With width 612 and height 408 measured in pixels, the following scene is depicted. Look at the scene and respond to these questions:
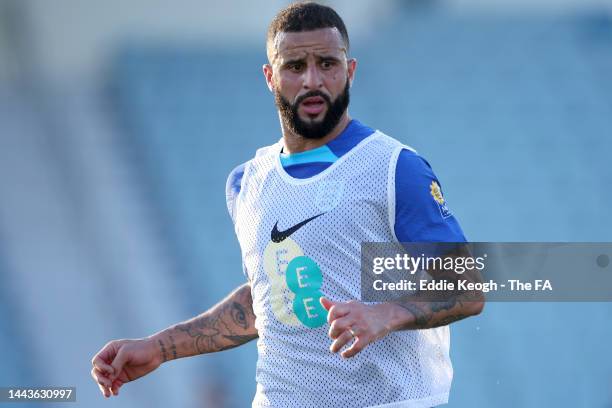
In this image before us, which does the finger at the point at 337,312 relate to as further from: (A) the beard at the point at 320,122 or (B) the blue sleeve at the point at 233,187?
(B) the blue sleeve at the point at 233,187

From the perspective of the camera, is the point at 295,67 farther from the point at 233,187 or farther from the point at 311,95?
the point at 233,187

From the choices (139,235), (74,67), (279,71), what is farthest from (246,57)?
(279,71)

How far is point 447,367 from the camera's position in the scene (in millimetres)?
3705

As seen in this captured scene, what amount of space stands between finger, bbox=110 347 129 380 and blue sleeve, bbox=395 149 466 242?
1.08m


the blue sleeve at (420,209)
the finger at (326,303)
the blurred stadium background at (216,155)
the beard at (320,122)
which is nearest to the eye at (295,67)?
the beard at (320,122)

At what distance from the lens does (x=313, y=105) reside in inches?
150

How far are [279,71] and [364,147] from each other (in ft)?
1.43

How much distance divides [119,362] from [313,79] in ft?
3.76

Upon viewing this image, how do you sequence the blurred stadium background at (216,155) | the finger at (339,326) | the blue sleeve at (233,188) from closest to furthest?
the finger at (339,326) < the blue sleeve at (233,188) < the blurred stadium background at (216,155)

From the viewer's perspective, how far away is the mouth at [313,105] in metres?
3.79

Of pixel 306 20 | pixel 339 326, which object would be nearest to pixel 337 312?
pixel 339 326

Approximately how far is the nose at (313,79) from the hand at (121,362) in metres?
1.05

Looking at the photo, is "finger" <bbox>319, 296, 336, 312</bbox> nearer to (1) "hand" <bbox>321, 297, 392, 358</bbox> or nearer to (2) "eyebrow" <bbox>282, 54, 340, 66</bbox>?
(1) "hand" <bbox>321, 297, 392, 358</bbox>

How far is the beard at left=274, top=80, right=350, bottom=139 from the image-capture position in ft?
12.4
